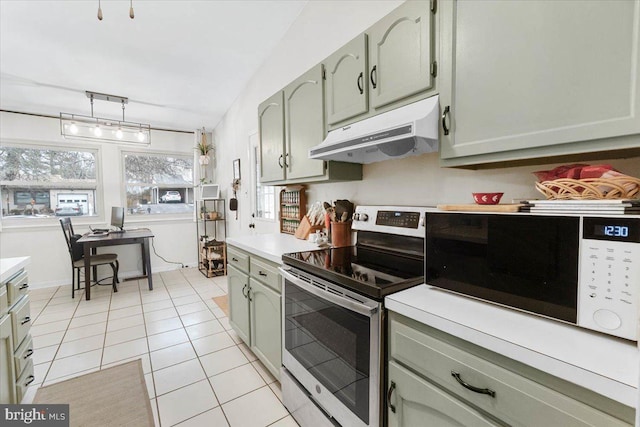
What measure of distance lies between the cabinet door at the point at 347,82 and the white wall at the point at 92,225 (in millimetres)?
4286

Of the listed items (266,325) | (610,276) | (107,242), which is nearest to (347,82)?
(610,276)

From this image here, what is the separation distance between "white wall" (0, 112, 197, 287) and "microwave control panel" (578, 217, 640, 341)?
5.46 m

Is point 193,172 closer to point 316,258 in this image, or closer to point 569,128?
point 316,258

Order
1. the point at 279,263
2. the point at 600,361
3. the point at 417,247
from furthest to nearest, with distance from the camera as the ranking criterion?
1. the point at 279,263
2. the point at 417,247
3. the point at 600,361

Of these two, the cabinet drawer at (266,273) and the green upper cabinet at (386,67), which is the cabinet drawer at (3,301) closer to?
A: the cabinet drawer at (266,273)

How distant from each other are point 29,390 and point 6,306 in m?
0.78

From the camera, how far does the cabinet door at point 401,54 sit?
113 centimetres

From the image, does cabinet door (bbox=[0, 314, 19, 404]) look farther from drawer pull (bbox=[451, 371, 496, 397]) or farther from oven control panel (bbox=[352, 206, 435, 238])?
drawer pull (bbox=[451, 371, 496, 397])

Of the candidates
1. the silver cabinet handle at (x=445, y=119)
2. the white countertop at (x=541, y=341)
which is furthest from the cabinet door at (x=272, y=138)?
the white countertop at (x=541, y=341)

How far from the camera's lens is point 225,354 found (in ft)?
7.36

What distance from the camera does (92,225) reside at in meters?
4.36

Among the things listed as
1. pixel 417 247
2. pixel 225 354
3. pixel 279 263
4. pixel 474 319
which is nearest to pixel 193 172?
pixel 225 354

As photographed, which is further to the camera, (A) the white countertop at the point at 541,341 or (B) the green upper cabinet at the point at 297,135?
(B) the green upper cabinet at the point at 297,135

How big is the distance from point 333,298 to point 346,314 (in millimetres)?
85
